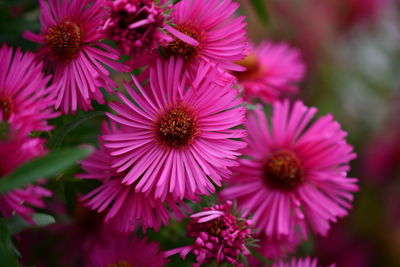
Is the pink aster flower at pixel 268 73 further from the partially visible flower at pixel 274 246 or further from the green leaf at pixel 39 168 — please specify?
the green leaf at pixel 39 168

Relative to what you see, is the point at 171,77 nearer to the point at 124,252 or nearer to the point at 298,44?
the point at 124,252

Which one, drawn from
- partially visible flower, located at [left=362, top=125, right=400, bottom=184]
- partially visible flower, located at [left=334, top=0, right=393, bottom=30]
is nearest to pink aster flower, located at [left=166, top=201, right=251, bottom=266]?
partially visible flower, located at [left=362, top=125, right=400, bottom=184]

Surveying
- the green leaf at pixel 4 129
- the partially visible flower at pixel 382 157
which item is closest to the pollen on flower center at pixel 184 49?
the green leaf at pixel 4 129

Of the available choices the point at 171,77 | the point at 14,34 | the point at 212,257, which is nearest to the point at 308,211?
the point at 212,257

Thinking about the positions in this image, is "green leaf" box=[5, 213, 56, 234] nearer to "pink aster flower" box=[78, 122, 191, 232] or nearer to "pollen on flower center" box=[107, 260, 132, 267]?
"pink aster flower" box=[78, 122, 191, 232]

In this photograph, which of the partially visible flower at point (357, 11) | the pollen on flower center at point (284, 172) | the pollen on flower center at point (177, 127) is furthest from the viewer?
the partially visible flower at point (357, 11)

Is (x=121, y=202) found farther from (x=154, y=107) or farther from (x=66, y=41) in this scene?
(x=66, y=41)
